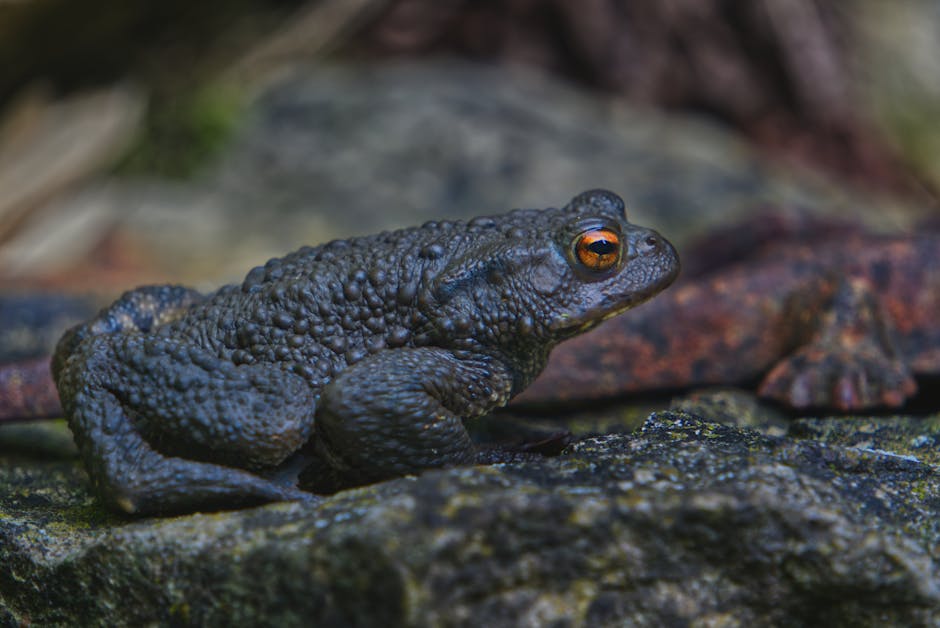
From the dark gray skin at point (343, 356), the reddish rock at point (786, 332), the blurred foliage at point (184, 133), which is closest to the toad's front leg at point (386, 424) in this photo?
the dark gray skin at point (343, 356)

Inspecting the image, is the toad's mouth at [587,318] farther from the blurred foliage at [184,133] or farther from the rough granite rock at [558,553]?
the blurred foliage at [184,133]

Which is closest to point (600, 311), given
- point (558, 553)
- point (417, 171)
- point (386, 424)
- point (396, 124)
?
point (386, 424)

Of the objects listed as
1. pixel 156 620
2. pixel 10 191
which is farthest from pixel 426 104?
pixel 156 620

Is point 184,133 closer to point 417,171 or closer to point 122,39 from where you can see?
point 122,39

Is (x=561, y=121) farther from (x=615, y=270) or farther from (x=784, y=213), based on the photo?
(x=615, y=270)

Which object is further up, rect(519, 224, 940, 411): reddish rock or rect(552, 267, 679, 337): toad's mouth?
rect(552, 267, 679, 337): toad's mouth

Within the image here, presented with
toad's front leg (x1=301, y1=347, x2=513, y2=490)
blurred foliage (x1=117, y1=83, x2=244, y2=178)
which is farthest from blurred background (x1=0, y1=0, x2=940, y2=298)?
toad's front leg (x1=301, y1=347, x2=513, y2=490)

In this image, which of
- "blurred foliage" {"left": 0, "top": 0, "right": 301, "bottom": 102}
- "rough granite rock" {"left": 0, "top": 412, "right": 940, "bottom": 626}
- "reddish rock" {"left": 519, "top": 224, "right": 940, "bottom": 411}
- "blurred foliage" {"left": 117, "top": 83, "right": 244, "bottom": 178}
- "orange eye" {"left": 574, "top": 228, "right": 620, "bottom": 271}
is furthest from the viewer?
"blurred foliage" {"left": 117, "top": 83, "right": 244, "bottom": 178}

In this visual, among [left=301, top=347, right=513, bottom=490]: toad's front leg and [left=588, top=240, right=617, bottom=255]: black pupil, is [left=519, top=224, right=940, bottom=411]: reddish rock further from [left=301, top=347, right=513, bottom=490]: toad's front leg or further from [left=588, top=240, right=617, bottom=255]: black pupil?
[left=301, top=347, right=513, bottom=490]: toad's front leg
